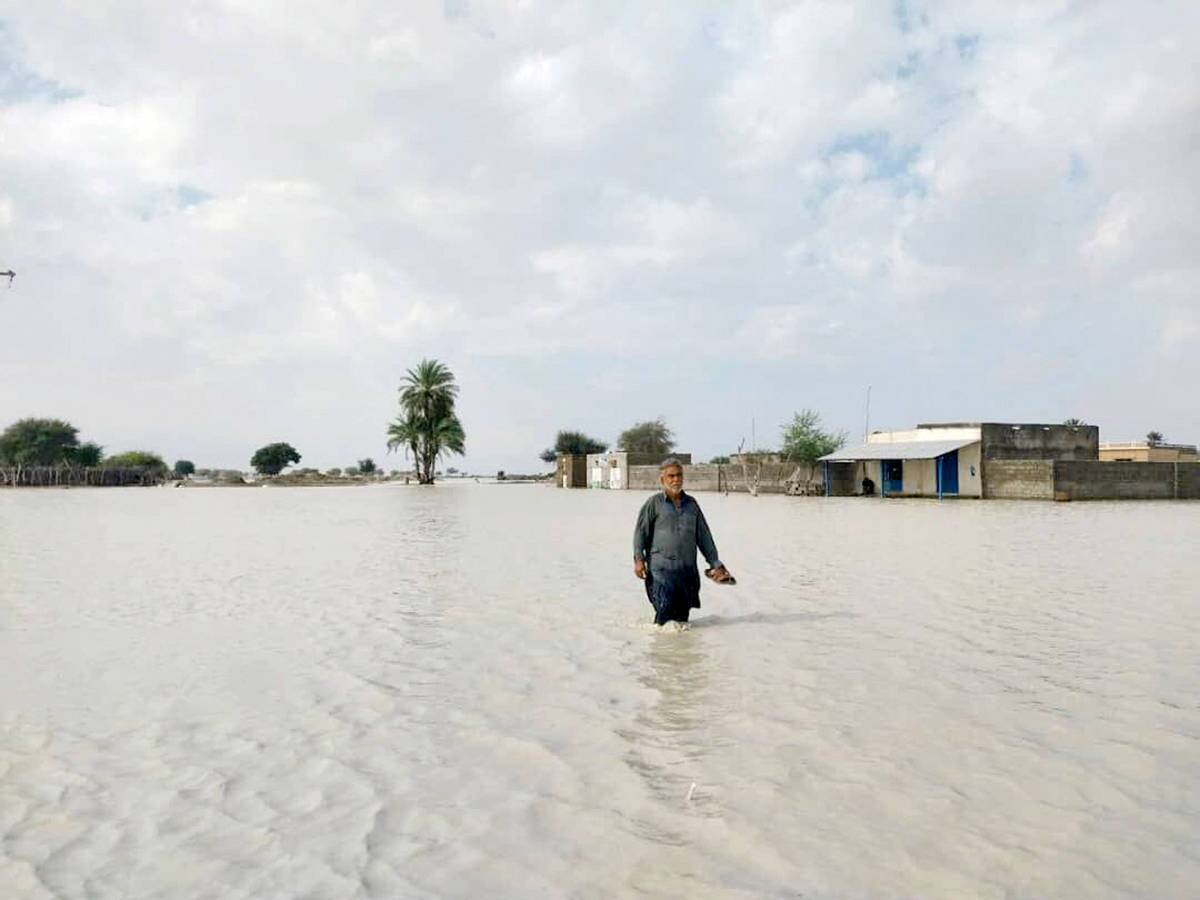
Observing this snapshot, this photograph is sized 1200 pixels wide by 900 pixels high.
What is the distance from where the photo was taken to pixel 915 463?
4006cm

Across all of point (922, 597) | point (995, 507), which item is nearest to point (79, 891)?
point (922, 597)

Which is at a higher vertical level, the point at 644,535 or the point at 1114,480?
the point at 1114,480

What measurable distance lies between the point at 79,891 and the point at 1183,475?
4092 centimetres

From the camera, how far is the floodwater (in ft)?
10.3

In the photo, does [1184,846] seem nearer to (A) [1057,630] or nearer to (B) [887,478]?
(A) [1057,630]

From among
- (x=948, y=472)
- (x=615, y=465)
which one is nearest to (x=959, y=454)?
(x=948, y=472)

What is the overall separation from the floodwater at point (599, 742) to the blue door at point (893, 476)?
31.3 metres

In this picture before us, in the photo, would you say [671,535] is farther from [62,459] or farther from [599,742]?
[62,459]

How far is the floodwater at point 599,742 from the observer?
3.13 metres

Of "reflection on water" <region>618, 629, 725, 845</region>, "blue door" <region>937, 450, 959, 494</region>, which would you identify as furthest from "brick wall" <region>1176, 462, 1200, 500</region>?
"reflection on water" <region>618, 629, 725, 845</region>

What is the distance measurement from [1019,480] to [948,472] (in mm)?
3173

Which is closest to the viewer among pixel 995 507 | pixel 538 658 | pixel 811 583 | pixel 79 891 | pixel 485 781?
pixel 79 891

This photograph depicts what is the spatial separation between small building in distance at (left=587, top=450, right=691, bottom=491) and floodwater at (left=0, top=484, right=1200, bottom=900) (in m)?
50.4

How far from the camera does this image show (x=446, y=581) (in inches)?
448
